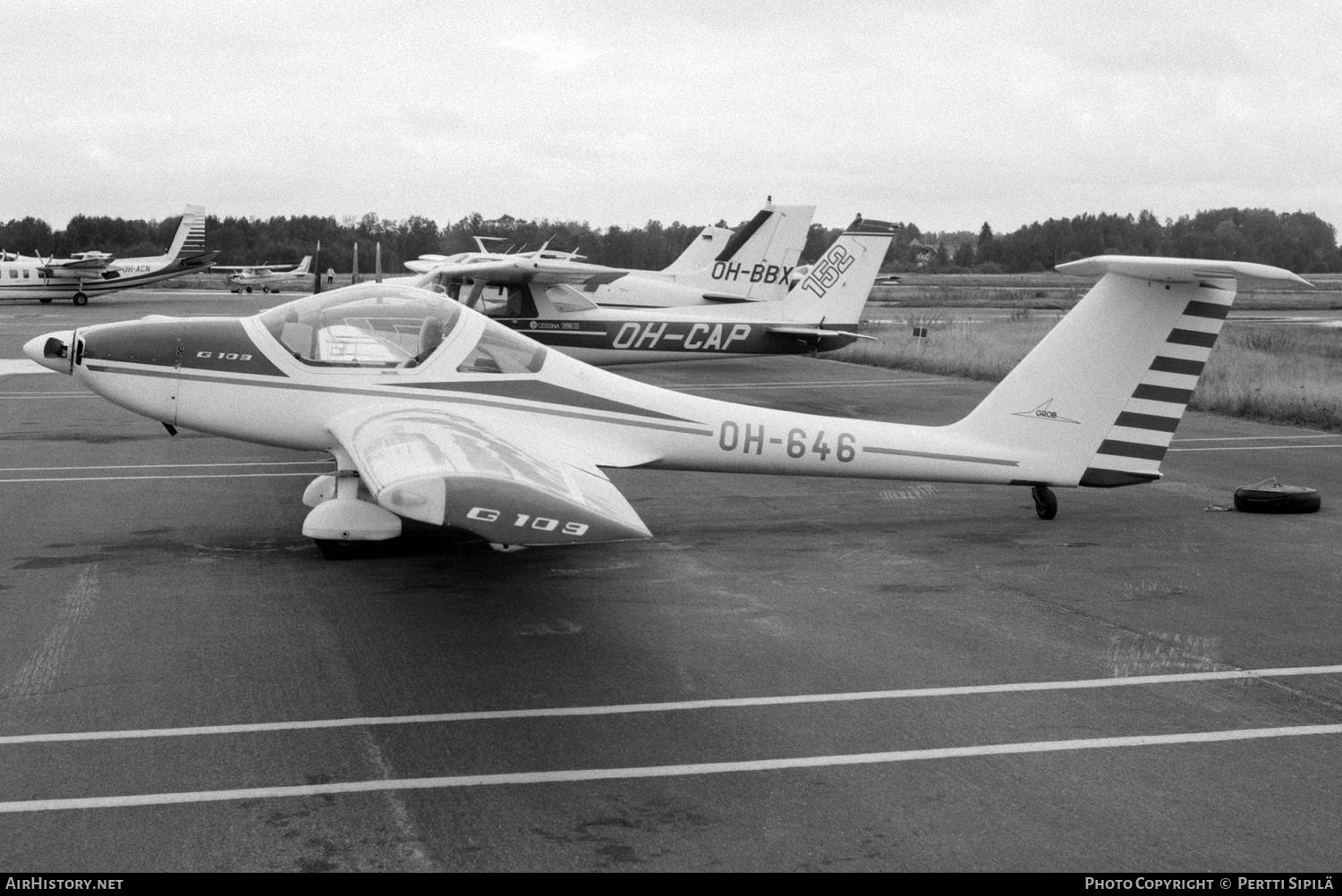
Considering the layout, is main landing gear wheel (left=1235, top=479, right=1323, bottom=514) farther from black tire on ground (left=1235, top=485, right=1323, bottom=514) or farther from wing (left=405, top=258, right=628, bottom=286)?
wing (left=405, top=258, right=628, bottom=286)

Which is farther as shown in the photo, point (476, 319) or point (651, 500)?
point (651, 500)

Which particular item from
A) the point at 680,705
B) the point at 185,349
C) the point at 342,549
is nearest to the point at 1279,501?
the point at 680,705

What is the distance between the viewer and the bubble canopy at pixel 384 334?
33.3 ft

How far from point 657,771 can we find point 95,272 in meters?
62.5

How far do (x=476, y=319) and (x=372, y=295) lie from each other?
0.88m

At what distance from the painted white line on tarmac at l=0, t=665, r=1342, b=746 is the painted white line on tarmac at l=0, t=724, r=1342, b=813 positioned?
753mm

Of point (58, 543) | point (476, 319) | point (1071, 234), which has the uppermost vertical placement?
point (1071, 234)

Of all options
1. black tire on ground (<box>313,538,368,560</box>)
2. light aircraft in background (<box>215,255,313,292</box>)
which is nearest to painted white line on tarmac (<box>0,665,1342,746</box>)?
black tire on ground (<box>313,538,368,560</box>)

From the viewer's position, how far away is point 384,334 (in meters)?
10.2

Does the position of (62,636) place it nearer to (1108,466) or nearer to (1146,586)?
(1146,586)

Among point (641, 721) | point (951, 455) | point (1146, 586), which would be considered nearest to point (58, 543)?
point (641, 721)

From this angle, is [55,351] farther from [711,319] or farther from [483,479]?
[711,319]

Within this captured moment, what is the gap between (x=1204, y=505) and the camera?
40.1 ft

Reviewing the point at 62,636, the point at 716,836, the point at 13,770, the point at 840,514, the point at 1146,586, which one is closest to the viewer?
the point at 716,836
